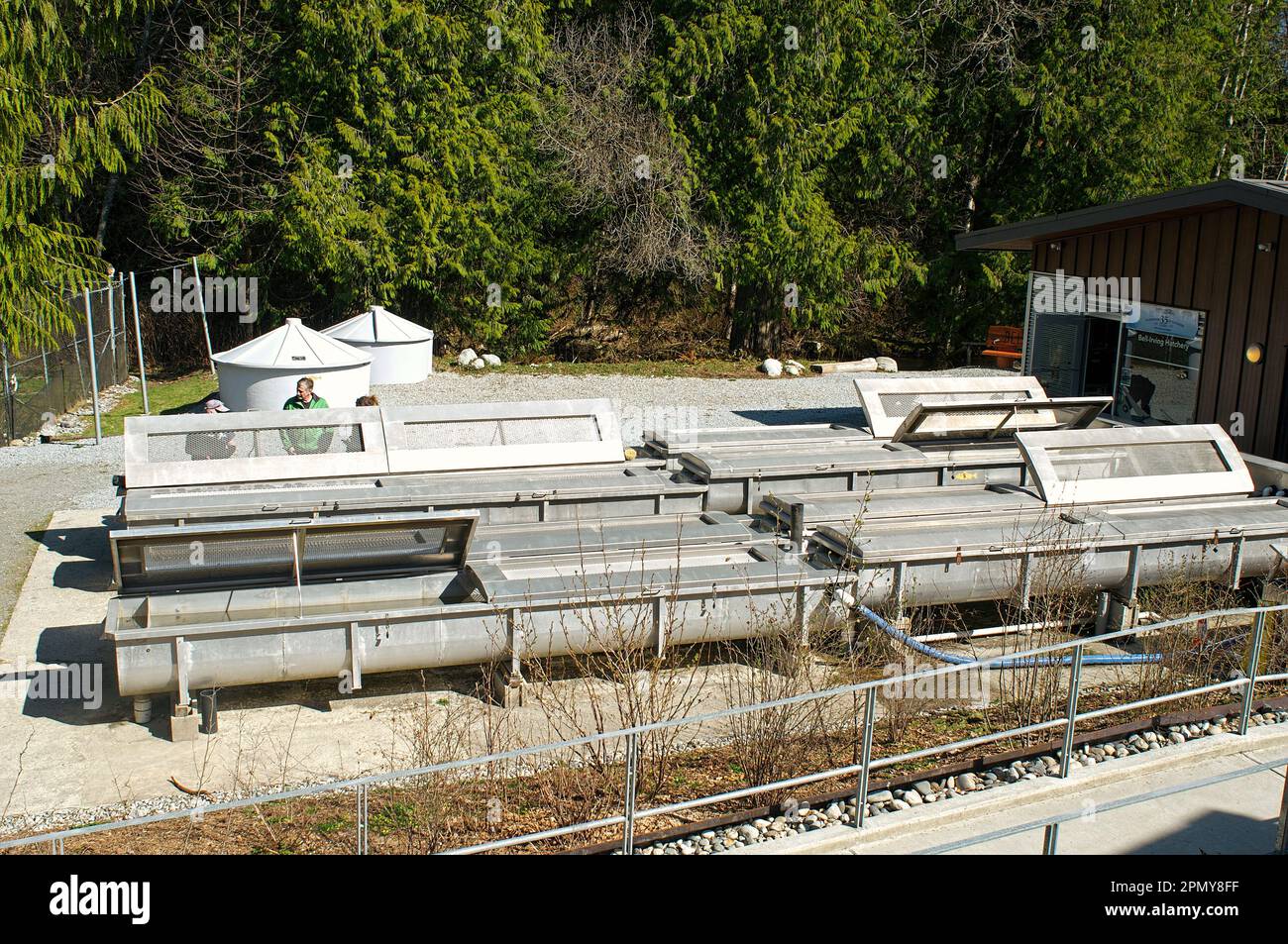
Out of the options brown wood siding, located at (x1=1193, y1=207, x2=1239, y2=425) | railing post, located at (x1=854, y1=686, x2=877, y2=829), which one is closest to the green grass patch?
railing post, located at (x1=854, y1=686, x2=877, y2=829)

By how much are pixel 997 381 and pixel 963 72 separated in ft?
52.6

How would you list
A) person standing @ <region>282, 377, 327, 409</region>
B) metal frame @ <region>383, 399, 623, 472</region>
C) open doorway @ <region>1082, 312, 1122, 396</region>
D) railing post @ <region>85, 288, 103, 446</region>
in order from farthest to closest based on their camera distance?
open doorway @ <region>1082, 312, 1122, 396</region> < railing post @ <region>85, 288, 103, 446</region> < person standing @ <region>282, 377, 327, 409</region> < metal frame @ <region>383, 399, 623, 472</region>

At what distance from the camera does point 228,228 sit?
83.8ft

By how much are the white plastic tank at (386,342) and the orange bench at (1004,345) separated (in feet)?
42.6

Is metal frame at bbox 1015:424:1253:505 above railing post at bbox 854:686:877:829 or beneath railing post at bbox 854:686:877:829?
above

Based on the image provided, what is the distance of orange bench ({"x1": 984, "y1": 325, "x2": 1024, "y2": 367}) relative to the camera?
2702cm

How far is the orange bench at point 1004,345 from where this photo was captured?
88.6 feet

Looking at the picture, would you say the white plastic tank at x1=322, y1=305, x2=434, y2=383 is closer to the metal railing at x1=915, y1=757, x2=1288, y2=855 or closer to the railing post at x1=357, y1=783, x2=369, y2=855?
the railing post at x1=357, y1=783, x2=369, y2=855

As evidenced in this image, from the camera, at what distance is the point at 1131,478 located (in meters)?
12.0

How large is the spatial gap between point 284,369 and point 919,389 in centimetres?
981

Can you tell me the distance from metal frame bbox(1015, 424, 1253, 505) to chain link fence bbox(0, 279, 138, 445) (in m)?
12.1

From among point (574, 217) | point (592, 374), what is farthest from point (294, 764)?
point (574, 217)

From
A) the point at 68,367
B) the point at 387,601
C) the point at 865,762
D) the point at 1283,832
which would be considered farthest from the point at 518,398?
the point at 1283,832

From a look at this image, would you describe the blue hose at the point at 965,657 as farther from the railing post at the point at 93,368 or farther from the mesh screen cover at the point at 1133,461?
the railing post at the point at 93,368
